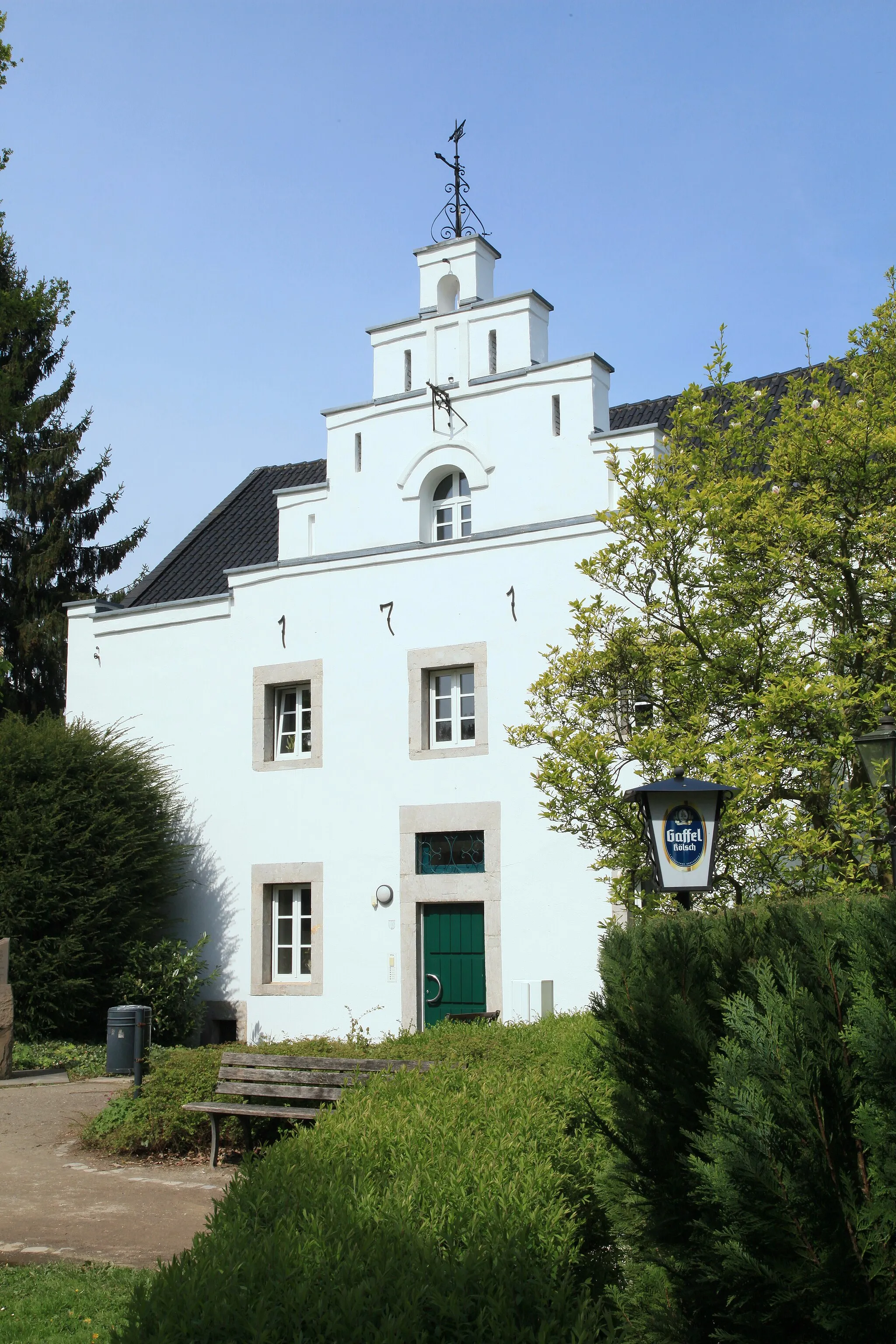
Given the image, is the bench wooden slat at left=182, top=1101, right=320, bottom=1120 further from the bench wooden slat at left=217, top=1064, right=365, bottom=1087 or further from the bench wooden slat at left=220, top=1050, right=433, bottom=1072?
the bench wooden slat at left=220, top=1050, right=433, bottom=1072

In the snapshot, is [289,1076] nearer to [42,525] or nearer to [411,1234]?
[411,1234]

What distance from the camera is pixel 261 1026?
16.9 meters

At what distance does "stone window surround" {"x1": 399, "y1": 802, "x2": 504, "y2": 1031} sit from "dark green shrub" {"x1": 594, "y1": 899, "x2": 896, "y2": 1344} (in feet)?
37.6

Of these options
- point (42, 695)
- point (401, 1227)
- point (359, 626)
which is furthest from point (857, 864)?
point (42, 695)

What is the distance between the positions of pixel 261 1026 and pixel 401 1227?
530 inches

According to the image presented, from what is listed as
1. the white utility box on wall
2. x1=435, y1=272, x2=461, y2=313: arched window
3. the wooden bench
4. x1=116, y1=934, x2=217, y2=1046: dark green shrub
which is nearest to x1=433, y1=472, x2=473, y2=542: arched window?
x1=435, y1=272, x2=461, y2=313: arched window

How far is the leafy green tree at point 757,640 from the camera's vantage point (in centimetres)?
946

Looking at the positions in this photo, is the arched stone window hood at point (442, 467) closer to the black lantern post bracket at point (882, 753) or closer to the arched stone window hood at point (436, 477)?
the arched stone window hood at point (436, 477)

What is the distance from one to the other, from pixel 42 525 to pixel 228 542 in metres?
8.68

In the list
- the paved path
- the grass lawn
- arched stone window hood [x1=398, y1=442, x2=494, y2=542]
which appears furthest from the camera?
arched stone window hood [x1=398, y1=442, x2=494, y2=542]

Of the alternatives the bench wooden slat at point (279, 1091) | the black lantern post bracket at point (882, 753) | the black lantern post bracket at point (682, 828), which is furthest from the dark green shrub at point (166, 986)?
the black lantern post bracket at point (882, 753)

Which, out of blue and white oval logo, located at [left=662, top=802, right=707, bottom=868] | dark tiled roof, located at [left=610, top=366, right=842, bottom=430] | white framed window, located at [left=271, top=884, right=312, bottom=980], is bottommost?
white framed window, located at [left=271, top=884, right=312, bottom=980]

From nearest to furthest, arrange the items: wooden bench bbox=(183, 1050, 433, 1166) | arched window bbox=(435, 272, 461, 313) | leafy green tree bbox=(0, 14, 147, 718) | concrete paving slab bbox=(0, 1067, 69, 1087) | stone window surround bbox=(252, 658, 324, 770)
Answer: wooden bench bbox=(183, 1050, 433, 1166)
concrete paving slab bbox=(0, 1067, 69, 1087)
stone window surround bbox=(252, 658, 324, 770)
arched window bbox=(435, 272, 461, 313)
leafy green tree bbox=(0, 14, 147, 718)

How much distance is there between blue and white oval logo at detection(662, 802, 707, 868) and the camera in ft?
25.4
